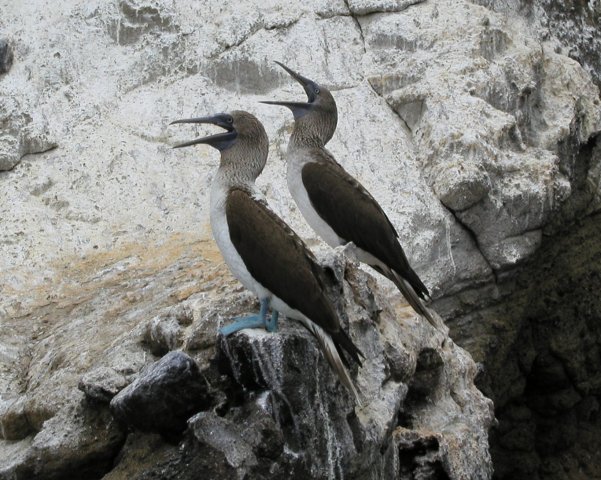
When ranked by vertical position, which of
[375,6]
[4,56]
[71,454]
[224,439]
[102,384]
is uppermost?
[375,6]

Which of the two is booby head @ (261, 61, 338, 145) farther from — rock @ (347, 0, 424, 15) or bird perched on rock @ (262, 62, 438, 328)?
rock @ (347, 0, 424, 15)

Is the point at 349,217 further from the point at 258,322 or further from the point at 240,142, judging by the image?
the point at 258,322

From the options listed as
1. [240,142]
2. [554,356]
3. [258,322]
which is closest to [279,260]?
[258,322]

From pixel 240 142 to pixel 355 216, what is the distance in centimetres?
119

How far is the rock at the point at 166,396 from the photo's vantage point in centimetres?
597

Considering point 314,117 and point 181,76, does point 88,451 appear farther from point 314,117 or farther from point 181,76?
point 181,76

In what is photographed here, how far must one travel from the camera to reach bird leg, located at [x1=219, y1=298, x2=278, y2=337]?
6102 millimetres

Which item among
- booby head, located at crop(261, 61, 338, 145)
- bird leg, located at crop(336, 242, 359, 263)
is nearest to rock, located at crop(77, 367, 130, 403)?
bird leg, located at crop(336, 242, 359, 263)


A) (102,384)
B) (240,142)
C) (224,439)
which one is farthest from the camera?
(240,142)

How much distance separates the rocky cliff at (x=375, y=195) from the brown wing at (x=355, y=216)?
242 millimetres

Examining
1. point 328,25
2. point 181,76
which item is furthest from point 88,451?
point 328,25

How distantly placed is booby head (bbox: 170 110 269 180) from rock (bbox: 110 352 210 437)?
142 cm

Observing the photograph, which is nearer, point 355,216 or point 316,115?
point 355,216

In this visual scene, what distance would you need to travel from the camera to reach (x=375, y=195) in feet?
32.6
